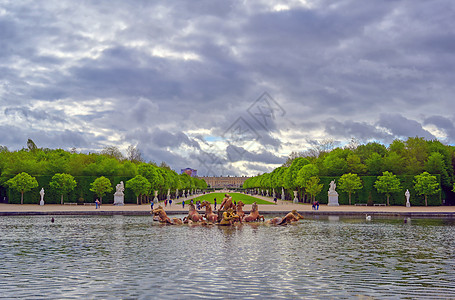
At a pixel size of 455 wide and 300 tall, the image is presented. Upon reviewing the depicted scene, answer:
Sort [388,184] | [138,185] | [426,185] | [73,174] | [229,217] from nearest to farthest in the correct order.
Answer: [229,217]
[426,185]
[388,184]
[138,185]
[73,174]

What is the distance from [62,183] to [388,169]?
52716 millimetres

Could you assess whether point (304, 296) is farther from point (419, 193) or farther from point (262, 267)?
point (419, 193)

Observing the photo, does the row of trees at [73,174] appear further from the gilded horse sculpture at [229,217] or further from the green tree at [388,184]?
the green tree at [388,184]

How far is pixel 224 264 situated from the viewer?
17094 mm

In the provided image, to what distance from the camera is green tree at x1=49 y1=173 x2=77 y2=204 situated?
207ft

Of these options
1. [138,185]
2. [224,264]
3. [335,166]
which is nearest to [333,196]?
[335,166]

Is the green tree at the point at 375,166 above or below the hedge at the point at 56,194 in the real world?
above

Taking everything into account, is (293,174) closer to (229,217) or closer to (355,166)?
(355,166)

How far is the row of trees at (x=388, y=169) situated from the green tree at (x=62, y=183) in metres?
36.9

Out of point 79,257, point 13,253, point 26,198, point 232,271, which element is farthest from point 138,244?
point 26,198

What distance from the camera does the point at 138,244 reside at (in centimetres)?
2250

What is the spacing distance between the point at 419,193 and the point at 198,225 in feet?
137

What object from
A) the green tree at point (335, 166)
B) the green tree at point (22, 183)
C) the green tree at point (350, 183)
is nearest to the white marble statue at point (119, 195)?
the green tree at point (22, 183)

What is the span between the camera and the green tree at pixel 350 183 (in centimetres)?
6469
